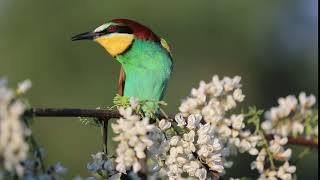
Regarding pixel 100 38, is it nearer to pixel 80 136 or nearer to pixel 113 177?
pixel 113 177

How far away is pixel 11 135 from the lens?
3.60 feet

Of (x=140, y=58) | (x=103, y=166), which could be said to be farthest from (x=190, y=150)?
(x=140, y=58)

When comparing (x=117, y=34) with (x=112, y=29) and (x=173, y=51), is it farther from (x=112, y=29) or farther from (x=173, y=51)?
(x=173, y=51)

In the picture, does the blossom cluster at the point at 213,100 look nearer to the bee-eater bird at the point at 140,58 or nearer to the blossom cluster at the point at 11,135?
the bee-eater bird at the point at 140,58

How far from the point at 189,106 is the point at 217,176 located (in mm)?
261

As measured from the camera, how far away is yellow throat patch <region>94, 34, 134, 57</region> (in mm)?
2293

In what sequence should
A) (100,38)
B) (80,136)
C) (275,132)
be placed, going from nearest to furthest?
(275,132) → (100,38) → (80,136)

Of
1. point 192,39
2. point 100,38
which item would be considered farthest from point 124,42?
point 192,39

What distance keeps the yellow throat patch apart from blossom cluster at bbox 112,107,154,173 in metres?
0.95

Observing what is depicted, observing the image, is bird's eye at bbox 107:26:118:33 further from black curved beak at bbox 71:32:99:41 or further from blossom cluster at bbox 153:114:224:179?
blossom cluster at bbox 153:114:224:179

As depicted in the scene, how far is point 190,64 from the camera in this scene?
522 inches

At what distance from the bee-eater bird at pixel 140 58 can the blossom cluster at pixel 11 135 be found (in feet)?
3.99

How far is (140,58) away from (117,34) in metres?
0.14

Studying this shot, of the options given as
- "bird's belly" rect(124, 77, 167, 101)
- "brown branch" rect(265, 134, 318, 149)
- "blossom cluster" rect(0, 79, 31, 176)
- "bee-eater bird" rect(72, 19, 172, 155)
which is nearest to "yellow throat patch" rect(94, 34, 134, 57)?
"bee-eater bird" rect(72, 19, 172, 155)
